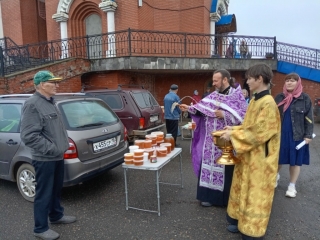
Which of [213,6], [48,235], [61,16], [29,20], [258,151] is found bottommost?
[48,235]

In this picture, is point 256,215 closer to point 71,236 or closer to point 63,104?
point 71,236

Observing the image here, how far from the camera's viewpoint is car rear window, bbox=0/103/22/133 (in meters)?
4.15

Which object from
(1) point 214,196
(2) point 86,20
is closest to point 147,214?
(1) point 214,196

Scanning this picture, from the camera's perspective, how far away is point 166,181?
191 inches

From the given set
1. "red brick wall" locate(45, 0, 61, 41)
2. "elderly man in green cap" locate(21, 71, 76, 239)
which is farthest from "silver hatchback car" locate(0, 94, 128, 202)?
"red brick wall" locate(45, 0, 61, 41)

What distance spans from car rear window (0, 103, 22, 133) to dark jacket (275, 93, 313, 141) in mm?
4180

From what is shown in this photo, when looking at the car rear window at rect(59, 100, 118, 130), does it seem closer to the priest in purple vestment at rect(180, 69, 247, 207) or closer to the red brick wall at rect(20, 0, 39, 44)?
the priest in purple vestment at rect(180, 69, 247, 207)

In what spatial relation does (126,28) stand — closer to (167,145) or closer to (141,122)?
(141,122)

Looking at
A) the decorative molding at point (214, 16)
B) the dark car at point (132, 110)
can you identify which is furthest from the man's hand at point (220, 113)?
the decorative molding at point (214, 16)

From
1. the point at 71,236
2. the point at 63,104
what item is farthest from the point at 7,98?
the point at 71,236

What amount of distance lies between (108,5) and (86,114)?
987cm

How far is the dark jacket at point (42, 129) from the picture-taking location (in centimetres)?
274

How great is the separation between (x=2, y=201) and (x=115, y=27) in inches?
420

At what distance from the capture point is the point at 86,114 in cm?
427
